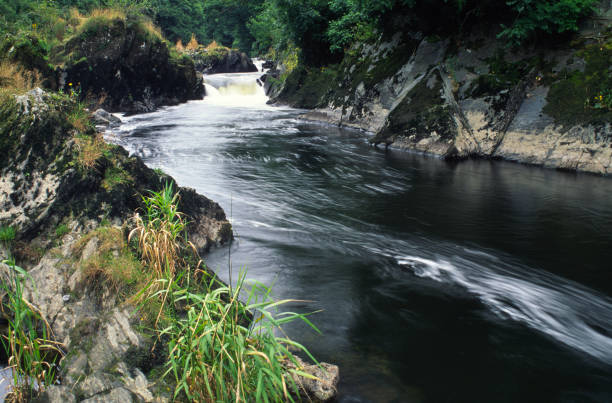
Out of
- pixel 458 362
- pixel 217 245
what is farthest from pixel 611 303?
pixel 217 245

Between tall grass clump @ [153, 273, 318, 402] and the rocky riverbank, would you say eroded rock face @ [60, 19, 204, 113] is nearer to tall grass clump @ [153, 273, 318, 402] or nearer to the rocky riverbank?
the rocky riverbank

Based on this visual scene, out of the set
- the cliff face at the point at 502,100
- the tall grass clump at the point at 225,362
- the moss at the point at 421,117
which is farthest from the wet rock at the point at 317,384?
the moss at the point at 421,117

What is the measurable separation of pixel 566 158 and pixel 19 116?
10.4 metres

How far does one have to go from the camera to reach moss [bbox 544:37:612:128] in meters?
9.12

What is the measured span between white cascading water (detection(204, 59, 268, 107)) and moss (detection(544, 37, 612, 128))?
17.1 m

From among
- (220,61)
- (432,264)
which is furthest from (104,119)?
(220,61)

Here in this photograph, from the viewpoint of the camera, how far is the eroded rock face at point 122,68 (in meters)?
17.5

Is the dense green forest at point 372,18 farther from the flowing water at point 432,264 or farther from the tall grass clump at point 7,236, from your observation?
the tall grass clump at point 7,236

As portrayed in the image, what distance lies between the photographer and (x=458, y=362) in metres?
3.39

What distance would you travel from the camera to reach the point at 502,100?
10633mm

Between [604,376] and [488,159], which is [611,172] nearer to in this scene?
[488,159]

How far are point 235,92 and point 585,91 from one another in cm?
2140

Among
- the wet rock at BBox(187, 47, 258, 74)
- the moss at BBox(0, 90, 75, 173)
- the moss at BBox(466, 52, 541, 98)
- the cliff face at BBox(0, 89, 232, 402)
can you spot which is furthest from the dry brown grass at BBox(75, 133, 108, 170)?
the wet rock at BBox(187, 47, 258, 74)

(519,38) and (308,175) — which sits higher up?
(519,38)
